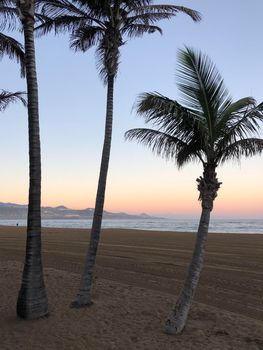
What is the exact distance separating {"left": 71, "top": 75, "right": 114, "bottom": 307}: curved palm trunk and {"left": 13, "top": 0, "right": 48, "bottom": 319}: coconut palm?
4.46 feet

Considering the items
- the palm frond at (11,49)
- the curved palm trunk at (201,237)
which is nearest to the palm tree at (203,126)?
the curved palm trunk at (201,237)

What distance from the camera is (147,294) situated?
11.1 meters

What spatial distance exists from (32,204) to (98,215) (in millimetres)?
1644

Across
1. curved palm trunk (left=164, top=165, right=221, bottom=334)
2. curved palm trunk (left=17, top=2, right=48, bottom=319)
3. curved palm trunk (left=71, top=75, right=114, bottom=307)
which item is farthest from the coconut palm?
curved palm trunk (left=164, top=165, right=221, bottom=334)

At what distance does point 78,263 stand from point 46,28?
9.97 meters

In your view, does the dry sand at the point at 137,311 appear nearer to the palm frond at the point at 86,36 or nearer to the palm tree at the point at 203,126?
the palm tree at the point at 203,126

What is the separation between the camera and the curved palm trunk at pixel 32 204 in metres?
8.18

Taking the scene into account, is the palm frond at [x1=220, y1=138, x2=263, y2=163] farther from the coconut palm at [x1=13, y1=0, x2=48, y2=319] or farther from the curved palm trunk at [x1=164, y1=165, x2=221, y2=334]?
the coconut palm at [x1=13, y1=0, x2=48, y2=319]

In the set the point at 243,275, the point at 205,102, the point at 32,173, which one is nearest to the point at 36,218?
the point at 32,173

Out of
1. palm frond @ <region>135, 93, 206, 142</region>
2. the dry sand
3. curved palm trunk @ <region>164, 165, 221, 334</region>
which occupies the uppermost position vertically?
palm frond @ <region>135, 93, 206, 142</region>

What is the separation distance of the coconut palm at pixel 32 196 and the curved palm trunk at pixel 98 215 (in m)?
1.36

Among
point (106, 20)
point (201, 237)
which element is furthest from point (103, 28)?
point (201, 237)

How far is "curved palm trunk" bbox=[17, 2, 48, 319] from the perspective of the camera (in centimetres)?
818

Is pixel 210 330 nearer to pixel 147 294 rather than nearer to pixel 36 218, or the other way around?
pixel 147 294
